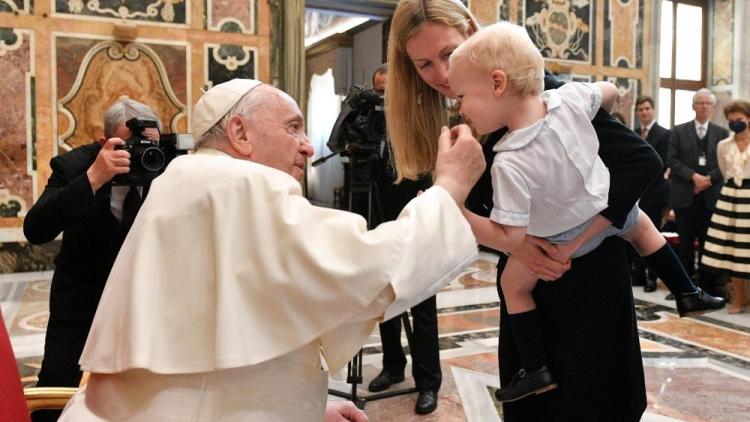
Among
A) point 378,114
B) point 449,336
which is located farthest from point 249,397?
point 449,336

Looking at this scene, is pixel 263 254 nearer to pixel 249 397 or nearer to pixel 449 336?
pixel 249 397

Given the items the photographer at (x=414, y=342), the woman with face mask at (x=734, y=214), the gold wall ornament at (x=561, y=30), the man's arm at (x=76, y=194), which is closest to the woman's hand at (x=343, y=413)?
the man's arm at (x=76, y=194)

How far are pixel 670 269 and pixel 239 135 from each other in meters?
1.33

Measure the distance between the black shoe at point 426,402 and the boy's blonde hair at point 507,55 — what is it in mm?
2324

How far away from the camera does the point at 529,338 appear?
5.65 feet

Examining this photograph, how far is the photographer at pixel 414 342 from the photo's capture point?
3688 millimetres

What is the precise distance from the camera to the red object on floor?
1562mm

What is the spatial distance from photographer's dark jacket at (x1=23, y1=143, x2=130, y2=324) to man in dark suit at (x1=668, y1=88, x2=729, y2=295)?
18.6 feet

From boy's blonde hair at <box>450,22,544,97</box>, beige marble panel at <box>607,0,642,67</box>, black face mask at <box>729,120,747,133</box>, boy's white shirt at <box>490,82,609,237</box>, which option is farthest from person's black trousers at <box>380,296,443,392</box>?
beige marble panel at <box>607,0,642,67</box>

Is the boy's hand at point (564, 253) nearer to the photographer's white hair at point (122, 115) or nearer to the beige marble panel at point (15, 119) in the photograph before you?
the photographer's white hair at point (122, 115)

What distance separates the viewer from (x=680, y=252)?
7129 mm

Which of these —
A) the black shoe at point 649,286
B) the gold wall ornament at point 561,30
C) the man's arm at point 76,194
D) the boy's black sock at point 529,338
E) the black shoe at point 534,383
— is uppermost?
the gold wall ornament at point 561,30

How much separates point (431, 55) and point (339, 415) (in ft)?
3.06

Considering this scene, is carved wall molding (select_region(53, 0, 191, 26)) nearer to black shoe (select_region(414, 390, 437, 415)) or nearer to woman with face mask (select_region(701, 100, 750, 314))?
woman with face mask (select_region(701, 100, 750, 314))
